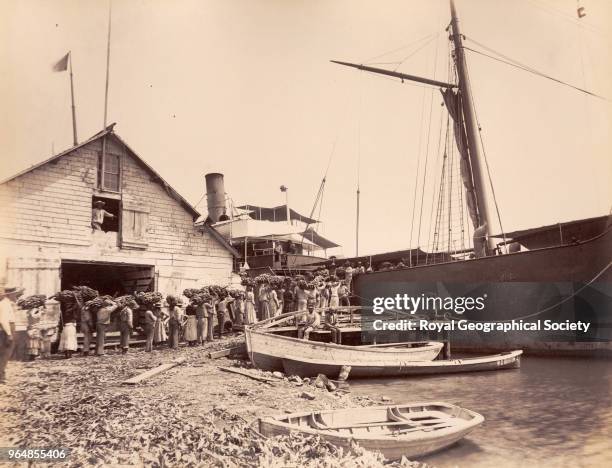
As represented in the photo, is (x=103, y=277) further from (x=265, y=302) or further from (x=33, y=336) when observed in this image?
(x=33, y=336)

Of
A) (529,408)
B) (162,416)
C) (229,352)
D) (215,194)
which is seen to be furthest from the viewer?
(215,194)

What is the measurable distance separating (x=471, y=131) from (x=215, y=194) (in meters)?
21.2

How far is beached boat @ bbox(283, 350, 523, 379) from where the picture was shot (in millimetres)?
11414

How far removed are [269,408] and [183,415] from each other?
1.60m

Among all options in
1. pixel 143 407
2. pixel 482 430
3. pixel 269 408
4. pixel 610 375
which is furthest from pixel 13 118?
pixel 610 375

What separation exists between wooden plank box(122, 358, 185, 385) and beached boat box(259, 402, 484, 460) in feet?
12.2

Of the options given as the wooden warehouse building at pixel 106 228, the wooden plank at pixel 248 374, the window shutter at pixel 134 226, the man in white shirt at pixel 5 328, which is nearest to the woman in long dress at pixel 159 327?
the wooden warehouse building at pixel 106 228

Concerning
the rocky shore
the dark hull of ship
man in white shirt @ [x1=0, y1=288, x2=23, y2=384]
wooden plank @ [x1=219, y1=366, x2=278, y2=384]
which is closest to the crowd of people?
man in white shirt @ [x1=0, y1=288, x2=23, y2=384]

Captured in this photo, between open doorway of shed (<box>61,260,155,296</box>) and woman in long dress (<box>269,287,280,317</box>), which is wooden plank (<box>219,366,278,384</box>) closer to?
woman in long dress (<box>269,287,280,317</box>)

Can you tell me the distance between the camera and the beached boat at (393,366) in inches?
449

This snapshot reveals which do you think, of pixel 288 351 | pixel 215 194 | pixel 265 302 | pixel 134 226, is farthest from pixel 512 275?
pixel 215 194

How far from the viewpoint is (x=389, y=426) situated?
7.05 m

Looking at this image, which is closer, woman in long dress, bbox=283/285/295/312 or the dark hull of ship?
the dark hull of ship

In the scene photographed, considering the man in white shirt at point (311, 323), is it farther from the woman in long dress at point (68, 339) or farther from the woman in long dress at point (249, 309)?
the woman in long dress at point (68, 339)
